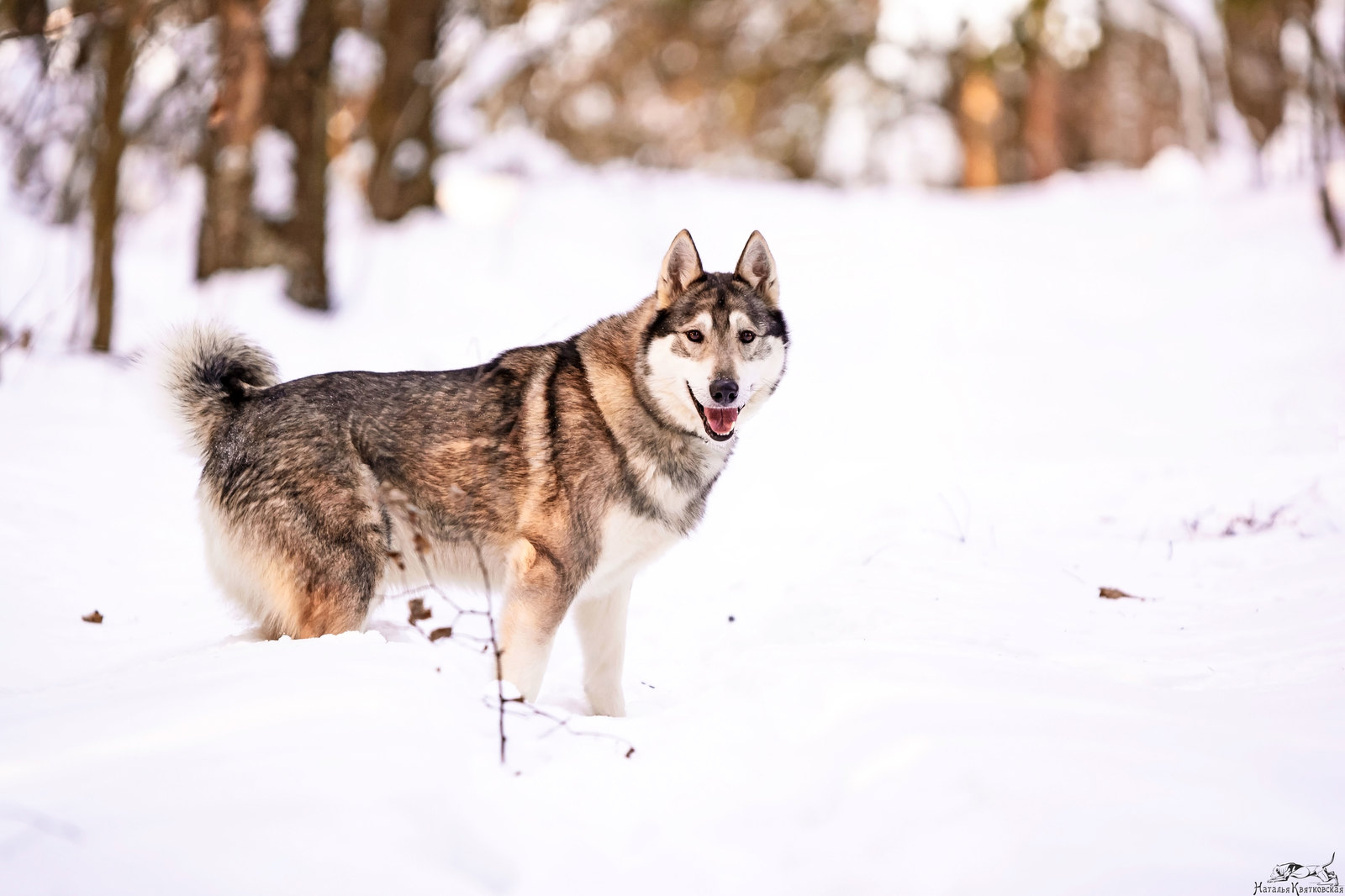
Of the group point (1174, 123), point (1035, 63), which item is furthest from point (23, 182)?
point (1174, 123)

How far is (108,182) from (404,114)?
4.85 m

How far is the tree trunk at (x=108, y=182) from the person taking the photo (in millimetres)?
6934

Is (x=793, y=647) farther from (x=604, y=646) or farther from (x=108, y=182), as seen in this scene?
(x=108, y=182)

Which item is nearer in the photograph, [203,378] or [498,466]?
[203,378]

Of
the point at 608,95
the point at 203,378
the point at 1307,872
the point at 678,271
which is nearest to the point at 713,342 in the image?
the point at 678,271

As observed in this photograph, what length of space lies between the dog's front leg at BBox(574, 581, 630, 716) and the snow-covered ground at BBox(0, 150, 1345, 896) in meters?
0.20

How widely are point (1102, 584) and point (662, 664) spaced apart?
82.6 inches

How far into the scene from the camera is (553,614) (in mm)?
3723

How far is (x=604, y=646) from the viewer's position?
4.10m

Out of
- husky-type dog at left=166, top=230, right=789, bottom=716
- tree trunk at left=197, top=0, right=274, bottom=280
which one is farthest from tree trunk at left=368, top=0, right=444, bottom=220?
husky-type dog at left=166, top=230, right=789, bottom=716

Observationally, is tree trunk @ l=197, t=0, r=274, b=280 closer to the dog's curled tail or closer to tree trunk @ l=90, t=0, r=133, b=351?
tree trunk @ l=90, t=0, r=133, b=351

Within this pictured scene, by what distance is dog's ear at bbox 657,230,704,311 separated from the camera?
407 centimetres

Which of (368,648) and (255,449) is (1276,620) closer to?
(368,648)

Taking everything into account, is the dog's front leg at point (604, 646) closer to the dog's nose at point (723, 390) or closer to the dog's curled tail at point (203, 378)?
the dog's nose at point (723, 390)
